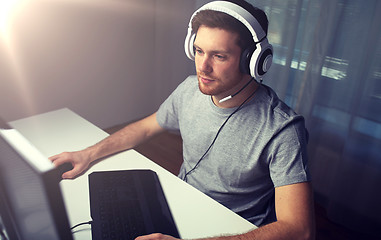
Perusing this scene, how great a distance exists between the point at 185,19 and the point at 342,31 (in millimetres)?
1293

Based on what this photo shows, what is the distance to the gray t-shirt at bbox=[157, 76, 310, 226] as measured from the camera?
882mm

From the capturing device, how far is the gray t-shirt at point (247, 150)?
2.89 ft

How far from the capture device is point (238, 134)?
1.00m

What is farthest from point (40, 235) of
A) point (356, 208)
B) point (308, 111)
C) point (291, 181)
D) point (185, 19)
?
point (185, 19)

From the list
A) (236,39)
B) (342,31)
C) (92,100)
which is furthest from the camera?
(92,100)

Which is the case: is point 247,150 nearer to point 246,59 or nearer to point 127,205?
point 246,59

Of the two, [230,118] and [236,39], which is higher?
[236,39]

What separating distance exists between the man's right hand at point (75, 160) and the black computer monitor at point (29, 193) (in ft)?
1.60

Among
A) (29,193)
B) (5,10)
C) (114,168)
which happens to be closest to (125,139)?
(114,168)

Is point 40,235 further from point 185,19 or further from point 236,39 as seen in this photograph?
point 185,19

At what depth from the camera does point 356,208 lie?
177 cm

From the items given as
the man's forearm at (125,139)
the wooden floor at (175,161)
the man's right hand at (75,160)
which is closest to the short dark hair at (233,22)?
the man's forearm at (125,139)

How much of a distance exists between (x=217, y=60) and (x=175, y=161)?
1497mm

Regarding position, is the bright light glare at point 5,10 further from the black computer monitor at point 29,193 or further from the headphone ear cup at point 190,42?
the black computer monitor at point 29,193
